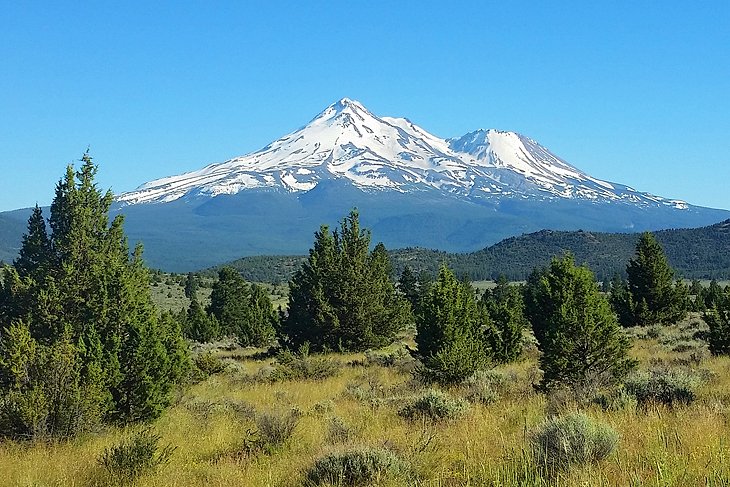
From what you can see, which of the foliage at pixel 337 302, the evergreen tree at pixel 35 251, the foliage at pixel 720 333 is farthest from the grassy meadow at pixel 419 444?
the foliage at pixel 337 302

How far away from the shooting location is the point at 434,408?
9484 millimetres

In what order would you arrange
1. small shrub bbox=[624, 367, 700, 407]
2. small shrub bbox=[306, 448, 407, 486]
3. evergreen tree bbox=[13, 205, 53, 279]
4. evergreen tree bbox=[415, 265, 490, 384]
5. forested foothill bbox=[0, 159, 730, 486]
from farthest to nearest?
evergreen tree bbox=[13, 205, 53, 279] → evergreen tree bbox=[415, 265, 490, 384] → small shrub bbox=[624, 367, 700, 407] → forested foothill bbox=[0, 159, 730, 486] → small shrub bbox=[306, 448, 407, 486]

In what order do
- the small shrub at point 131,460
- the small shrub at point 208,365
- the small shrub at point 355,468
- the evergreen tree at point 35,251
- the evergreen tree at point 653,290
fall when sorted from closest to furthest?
1. the small shrub at point 355,468
2. the small shrub at point 131,460
3. the evergreen tree at point 35,251
4. the small shrub at point 208,365
5. the evergreen tree at point 653,290

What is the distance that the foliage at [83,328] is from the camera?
9.20m

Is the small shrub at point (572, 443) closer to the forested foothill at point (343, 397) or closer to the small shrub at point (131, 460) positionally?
A: the forested foothill at point (343, 397)

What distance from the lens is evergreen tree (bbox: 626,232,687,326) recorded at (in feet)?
102

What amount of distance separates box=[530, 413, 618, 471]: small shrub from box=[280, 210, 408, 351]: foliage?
2234 cm

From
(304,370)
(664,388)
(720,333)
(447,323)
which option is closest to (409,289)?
(304,370)

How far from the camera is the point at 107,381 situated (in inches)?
410

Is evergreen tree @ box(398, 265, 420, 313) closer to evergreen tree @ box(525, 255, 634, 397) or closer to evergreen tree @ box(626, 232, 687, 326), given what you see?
evergreen tree @ box(626, 232, 687, 326)

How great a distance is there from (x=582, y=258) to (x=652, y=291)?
147224 mm

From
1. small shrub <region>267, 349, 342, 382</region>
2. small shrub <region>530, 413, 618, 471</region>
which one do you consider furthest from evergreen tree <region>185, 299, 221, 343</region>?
small shrub <region>530, 413, 618, 471</region>

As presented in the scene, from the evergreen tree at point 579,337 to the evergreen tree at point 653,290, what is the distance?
63.2ft

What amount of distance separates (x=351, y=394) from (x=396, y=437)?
251 inches
